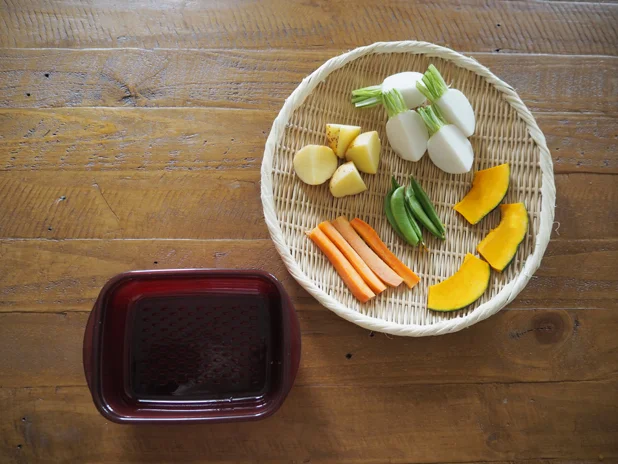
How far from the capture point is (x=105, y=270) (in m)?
0.88

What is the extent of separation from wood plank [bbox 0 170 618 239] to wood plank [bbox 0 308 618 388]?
0.53ft

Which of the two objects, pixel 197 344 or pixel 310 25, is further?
pixel 310 25

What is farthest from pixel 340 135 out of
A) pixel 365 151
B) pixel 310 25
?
pixel 310 25

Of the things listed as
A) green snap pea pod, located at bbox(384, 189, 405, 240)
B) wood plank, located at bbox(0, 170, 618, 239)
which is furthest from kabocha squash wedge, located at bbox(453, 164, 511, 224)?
wood plank, located at bbox(0, 170, 618, 239)

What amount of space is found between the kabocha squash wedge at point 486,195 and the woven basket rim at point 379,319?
0.06m

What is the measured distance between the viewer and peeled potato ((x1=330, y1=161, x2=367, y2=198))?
83 centimetres

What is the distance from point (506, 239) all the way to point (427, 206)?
0.46 feet

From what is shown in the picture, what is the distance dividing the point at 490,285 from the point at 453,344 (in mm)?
128

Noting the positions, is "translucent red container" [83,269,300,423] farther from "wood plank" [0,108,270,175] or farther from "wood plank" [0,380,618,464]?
"wood plank" [0,108,270,175]

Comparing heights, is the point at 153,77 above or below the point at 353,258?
above

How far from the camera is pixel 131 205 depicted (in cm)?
89

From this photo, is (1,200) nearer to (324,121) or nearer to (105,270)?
(105,270)

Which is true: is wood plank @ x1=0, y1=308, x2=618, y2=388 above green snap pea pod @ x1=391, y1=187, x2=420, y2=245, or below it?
below

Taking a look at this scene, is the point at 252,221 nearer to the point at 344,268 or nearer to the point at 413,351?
the point at 344,268
